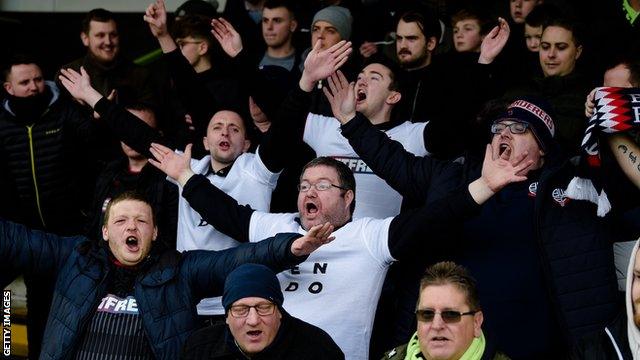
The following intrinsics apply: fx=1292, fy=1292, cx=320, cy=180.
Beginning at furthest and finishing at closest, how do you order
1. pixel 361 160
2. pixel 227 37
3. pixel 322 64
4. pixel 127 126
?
pixel 227 37 → pixel 127 126 → pixel 361 160 → pixel 322 64

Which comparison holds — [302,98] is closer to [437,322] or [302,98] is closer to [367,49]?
[367,49]

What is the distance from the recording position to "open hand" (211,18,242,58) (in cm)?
848

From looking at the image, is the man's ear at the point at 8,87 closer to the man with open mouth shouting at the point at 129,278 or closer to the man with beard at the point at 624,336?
the man with open mouth shouting at the point at 129,278

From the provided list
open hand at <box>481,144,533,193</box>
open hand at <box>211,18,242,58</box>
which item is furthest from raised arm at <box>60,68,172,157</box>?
open hand at <box>481,144,533,193</box>

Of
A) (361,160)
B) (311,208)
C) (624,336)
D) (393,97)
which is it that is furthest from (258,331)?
(393,97)

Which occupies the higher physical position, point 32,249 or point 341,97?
point 341,97

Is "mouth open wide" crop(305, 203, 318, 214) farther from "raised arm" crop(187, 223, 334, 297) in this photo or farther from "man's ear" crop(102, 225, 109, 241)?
"man's ear" crop(102, 225, 109, 241)

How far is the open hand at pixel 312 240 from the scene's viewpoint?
627 centimetres

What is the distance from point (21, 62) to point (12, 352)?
203 centimetres

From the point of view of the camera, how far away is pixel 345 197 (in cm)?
698

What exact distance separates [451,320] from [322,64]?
2462mm

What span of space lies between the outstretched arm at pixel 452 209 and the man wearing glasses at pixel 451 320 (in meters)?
0.77

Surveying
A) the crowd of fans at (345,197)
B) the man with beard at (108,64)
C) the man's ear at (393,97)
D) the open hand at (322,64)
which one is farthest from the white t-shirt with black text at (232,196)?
the man with beard at (108,64)

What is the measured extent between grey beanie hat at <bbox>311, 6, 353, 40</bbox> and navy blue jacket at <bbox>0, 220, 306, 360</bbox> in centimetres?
288
